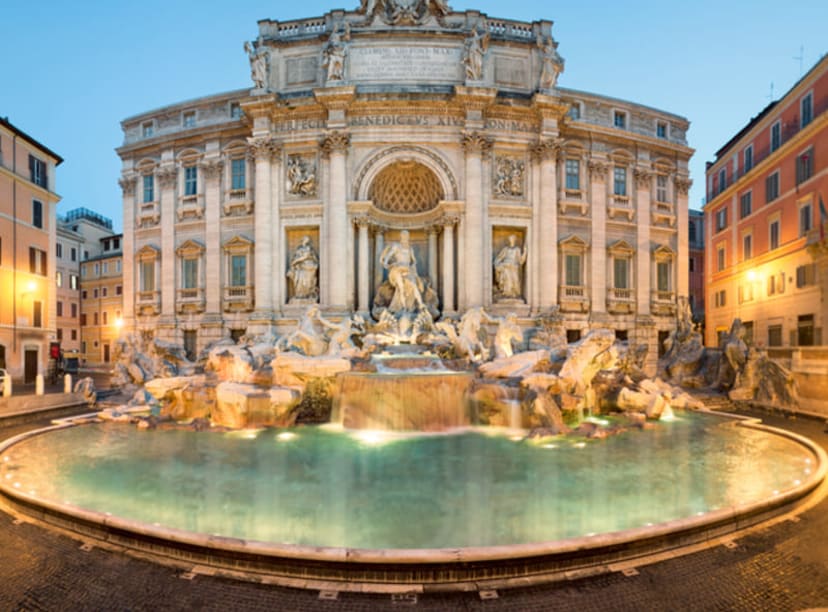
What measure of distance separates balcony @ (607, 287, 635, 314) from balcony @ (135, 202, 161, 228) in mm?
23635

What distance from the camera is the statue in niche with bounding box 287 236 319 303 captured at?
68.5ft

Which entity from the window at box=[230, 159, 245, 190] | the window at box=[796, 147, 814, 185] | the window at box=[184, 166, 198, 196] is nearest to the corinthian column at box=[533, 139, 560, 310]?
the window at box=[796, 147, 814, 185]

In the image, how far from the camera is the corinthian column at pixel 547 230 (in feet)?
69.2

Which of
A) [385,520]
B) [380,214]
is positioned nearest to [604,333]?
[385,520]

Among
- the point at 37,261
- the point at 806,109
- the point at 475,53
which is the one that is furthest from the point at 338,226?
the point at 806,109

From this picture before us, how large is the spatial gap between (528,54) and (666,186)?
405 inches

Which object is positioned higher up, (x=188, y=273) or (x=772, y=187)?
(x=772, y=187)

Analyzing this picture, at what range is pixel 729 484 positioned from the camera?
7.46 meters

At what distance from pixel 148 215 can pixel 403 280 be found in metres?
14.9

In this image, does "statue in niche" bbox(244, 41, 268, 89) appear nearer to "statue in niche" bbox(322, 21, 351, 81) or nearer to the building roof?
"statue in niche" bbox(322, 21, 351, 81)

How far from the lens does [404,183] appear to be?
22.1 meters

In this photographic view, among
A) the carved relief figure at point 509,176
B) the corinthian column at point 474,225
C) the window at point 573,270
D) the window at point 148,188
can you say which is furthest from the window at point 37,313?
the window at point 573,270

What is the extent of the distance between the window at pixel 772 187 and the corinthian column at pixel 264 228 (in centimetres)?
2653

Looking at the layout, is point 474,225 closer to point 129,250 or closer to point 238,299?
point 238,299
